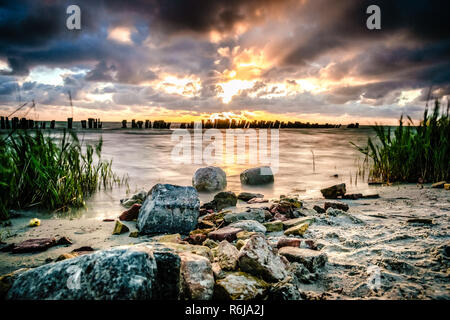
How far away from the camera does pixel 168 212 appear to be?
3.08 meters

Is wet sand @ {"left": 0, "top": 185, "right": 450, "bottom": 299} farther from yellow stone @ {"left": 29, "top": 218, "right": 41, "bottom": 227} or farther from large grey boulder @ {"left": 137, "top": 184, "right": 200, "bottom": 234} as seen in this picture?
large grey boulder @ {"left": 137, "top": 184, "right": 200, "bottom": 234}

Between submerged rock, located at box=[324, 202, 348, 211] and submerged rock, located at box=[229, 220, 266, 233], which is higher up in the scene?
submerged rock, located at box=[324, 202, 348, 211]

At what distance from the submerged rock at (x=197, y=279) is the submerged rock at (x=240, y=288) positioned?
6 centimetres

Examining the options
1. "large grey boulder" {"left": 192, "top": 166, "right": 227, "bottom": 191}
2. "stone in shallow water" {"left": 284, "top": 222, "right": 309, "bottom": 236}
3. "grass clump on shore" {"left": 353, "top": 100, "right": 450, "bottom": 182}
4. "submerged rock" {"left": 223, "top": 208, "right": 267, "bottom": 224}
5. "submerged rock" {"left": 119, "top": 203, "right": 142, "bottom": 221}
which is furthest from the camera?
"large grey boulder" {"left": 192, "top": 166, "right": 227, "bottom": 191}

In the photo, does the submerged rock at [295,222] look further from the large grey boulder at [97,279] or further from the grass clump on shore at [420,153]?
the grass clump on shore at [420,153]

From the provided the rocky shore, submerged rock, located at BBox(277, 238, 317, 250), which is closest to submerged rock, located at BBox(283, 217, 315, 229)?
the rocky shore

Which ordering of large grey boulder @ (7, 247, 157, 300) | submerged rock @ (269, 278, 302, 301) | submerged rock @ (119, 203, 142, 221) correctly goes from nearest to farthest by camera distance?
large grey boulder @ (7, 247, 157, 300) < submerged rock @ (269, 278, 302, 301) < submerged rock @ (119, 203, 142, 221)

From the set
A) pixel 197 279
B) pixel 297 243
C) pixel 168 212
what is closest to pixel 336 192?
pixel 297 243

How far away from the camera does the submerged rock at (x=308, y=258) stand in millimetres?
1998

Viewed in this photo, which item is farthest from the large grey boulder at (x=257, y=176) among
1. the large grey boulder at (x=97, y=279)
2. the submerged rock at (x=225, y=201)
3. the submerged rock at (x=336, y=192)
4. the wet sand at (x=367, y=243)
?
the large grey boulder at (x=97, y=279)

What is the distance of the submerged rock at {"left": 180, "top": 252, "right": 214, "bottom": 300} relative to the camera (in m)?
1.63

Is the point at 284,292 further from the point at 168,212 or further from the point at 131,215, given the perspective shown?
the point at 131,215
